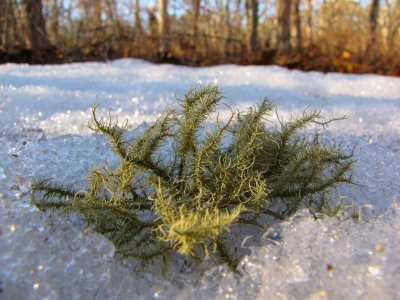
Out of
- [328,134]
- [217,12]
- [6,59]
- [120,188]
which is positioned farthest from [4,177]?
[217,12]

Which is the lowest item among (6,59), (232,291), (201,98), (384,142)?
(232,291)

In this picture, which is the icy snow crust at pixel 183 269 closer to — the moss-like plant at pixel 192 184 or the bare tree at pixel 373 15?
the moss-like plant at pixel 192 184

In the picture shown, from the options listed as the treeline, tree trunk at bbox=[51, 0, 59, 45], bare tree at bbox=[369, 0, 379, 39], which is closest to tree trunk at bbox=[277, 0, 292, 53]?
the treeline

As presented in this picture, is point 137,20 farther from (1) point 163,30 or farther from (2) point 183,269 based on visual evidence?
(2) point 183,269

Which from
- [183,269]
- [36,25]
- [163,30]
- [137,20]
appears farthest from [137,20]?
[183,269]

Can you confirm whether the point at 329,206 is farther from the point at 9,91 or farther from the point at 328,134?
the point at 9,91

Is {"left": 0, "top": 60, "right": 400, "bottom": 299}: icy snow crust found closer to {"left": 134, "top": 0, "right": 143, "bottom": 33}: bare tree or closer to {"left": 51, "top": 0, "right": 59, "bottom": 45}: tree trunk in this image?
{"left": 134, "top": 0, "right": 143, "bottom": 33}: bare tree
